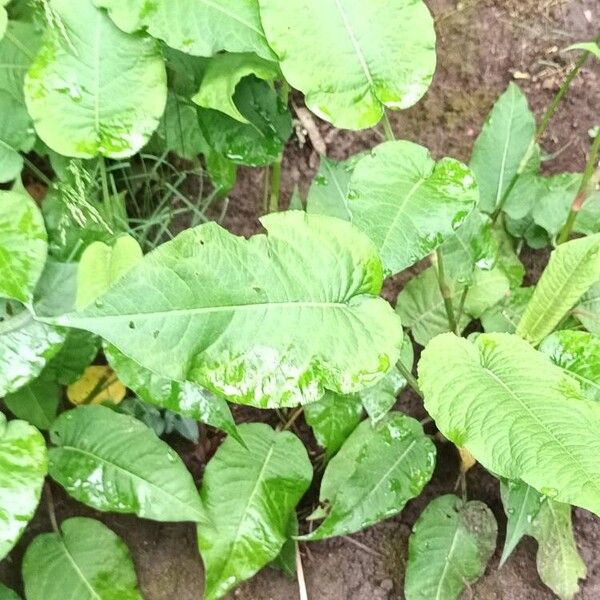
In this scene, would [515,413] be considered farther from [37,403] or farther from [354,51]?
[37,403]

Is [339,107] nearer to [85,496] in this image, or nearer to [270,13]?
[270,13]

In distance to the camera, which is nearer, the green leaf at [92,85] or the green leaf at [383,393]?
the green leaf at [92,85]

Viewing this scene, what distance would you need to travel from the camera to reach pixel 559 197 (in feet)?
4.29

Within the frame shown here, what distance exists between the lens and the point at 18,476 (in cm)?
94

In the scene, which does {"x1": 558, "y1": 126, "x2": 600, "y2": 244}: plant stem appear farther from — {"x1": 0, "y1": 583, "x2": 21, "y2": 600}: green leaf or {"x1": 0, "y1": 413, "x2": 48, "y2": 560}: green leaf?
{"x1": 0, "y1": 583, "x2": 21, "y2": 600}: green leaf

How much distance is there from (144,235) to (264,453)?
0.43 meters

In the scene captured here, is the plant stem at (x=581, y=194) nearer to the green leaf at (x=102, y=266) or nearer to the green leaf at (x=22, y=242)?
the green leaf at (x=102, y=266)

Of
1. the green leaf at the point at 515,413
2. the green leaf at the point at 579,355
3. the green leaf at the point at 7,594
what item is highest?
the green leaf at the point at 515,413

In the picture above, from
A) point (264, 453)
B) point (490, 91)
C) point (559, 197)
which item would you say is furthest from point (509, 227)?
point (264, 453)

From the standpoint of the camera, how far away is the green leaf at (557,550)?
3.88 ft

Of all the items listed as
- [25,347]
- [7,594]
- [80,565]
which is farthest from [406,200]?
[7,594]

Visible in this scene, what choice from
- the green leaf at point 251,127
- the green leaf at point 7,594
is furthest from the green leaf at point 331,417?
the green leaf at point 7,594

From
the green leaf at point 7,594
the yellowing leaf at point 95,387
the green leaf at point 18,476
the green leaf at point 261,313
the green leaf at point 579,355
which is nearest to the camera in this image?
the green leaf at point 261,313

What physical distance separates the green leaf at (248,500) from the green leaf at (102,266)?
1.16 feet
